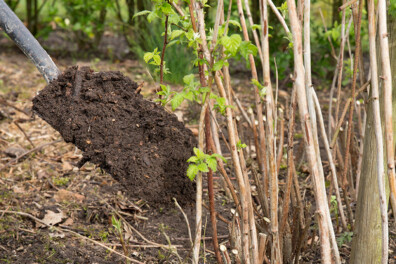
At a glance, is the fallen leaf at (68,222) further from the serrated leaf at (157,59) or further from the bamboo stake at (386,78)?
the bamboo stake at (386,78)

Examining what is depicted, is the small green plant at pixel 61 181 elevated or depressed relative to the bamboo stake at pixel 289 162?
depressed

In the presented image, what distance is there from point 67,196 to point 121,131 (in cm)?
102

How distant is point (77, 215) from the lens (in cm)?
255

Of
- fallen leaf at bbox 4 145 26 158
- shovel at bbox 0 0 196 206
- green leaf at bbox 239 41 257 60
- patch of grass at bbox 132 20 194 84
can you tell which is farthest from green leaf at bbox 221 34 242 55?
fallen leaf at bbox 4 145 26 158

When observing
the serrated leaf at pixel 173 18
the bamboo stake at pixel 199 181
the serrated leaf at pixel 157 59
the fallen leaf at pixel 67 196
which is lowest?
the fallen leaf at pixel 67 196

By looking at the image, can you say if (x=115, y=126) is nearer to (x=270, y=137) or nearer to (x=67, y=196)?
(x=270, y=137)

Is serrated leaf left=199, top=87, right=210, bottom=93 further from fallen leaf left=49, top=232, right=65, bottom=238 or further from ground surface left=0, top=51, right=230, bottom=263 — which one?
fallen leaf left=49, top=232, right=65, bottom=238

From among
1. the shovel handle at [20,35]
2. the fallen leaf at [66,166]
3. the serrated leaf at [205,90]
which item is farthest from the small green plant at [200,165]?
the fallen leaf at [66,166]

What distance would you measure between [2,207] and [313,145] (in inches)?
72.8

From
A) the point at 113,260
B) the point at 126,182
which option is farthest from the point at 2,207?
the point at 126,182

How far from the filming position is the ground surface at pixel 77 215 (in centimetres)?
219

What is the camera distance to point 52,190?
9.30 feet

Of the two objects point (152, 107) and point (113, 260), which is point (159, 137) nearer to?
point (152, 107)

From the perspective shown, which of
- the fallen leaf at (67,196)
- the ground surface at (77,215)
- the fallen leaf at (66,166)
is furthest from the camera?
the fallen leaf at (66,166)
